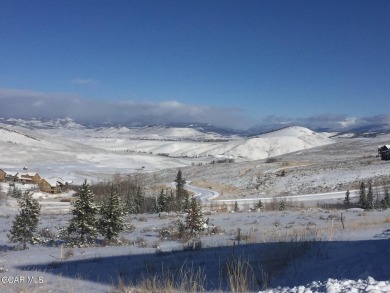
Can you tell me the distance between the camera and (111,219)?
1672 centimetres

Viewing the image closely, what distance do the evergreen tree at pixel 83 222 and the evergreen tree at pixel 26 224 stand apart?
127 cm

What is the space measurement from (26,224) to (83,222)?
2.28m

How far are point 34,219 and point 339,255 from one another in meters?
12.9

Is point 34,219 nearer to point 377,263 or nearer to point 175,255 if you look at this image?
point 175,255

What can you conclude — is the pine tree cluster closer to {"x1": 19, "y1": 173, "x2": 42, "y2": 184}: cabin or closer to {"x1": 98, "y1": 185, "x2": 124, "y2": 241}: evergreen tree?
{"x1": 98, "y1": 185, "x2": 124, "y2": 241}: evergreen tree

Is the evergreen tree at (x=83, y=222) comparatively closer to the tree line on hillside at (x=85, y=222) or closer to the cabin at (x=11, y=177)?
the tree line on hillside at (x=85, y=222)

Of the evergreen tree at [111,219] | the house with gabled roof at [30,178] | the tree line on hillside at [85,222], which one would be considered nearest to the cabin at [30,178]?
the house with gabled roof at [30,178]

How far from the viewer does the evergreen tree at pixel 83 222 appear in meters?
16.2

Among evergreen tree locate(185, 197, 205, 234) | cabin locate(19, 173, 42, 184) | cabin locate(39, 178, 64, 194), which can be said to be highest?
evergreen tree locate(185, 197, 205, 234)

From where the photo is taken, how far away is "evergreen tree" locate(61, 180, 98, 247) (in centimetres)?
1620

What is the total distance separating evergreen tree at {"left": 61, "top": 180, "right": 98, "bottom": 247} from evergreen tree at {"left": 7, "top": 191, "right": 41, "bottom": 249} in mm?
1266

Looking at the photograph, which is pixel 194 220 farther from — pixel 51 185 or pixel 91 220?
pixel 51 185

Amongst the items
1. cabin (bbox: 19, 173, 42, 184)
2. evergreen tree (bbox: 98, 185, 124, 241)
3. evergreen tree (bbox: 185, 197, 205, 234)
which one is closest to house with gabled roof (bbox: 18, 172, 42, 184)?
cabin (bbox: 19, 173, 42, 184)

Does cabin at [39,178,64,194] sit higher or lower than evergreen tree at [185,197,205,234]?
lower
